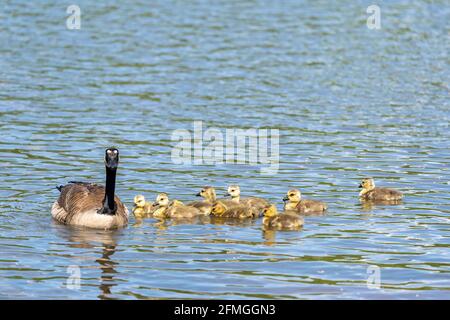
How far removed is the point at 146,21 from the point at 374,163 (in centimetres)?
1917

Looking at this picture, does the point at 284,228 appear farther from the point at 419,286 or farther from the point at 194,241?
the point at 419,286

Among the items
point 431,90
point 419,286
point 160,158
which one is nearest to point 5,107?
point 160,158

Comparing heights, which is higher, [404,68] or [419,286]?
[404,68]

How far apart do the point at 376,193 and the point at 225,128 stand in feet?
21.9

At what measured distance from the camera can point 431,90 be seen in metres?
30.0

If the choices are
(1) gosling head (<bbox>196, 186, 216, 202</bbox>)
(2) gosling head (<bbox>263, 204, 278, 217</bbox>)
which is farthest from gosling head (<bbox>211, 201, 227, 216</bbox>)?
(2) gosling head (<bbox>263, 204, 278, 217</bbox>)

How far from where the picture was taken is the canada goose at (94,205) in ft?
57.8

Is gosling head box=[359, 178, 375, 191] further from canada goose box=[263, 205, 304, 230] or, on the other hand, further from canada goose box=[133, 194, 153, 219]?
canada goose box=[133, 194, 153, 219]

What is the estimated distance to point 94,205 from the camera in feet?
59.5

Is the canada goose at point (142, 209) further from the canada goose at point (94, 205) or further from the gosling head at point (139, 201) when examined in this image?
the canada goose at point (94, 205)

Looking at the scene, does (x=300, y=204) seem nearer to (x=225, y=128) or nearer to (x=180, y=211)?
(x=180, y=211)

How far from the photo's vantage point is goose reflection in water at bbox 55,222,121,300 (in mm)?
Result: 14463

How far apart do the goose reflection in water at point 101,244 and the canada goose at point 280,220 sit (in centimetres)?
239

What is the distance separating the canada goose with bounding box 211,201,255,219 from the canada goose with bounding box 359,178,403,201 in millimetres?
2288
